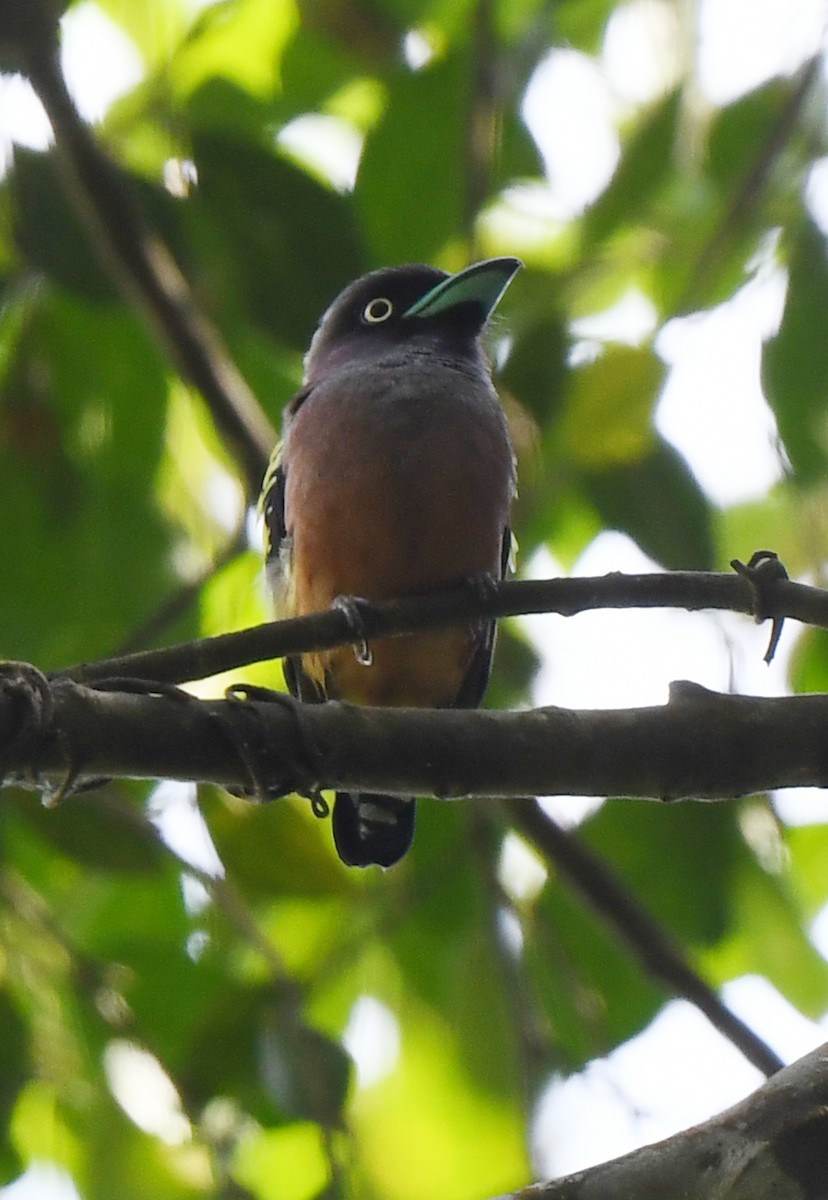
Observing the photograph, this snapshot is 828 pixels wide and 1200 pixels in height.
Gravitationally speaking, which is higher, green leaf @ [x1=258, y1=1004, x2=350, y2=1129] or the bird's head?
the bird's head

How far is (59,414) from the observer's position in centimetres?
454

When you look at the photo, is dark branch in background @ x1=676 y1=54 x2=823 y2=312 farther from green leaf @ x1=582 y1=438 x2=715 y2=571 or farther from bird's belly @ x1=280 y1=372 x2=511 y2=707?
bird's belly @ x1=280 y1=372 x2=511 y2=707

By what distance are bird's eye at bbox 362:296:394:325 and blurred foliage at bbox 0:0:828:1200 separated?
408mm

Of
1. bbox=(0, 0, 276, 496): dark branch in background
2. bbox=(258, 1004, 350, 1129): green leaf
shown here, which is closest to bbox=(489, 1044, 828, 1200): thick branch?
bbox=(258, 1004, 350, 1129): green leaf

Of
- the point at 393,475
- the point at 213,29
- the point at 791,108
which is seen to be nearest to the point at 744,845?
the point at 393,475

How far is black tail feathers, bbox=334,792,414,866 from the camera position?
405 cm

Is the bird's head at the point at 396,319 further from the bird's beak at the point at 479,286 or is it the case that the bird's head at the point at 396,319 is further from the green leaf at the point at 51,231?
the green leaf at the point at 51,231

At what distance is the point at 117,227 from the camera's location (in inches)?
172

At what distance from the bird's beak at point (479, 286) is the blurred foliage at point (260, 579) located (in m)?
0.14

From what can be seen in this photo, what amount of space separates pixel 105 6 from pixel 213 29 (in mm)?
451

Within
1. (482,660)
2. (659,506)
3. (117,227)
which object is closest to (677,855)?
(482,660)

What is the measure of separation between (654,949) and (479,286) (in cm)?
200

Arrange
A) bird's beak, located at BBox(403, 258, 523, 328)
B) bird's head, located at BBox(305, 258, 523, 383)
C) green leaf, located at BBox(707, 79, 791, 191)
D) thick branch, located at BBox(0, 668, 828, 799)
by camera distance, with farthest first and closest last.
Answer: bird's head, located at BBox(305, 258, 523, 383)
green leaf, located at BBox(707, 79, 791, 191)
bird's beak, located at BBox(403, 258, 523, 328)
thick branch, located at BBox(0, 668, 828, 799)

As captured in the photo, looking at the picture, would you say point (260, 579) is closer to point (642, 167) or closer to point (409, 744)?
point (642, 167)
